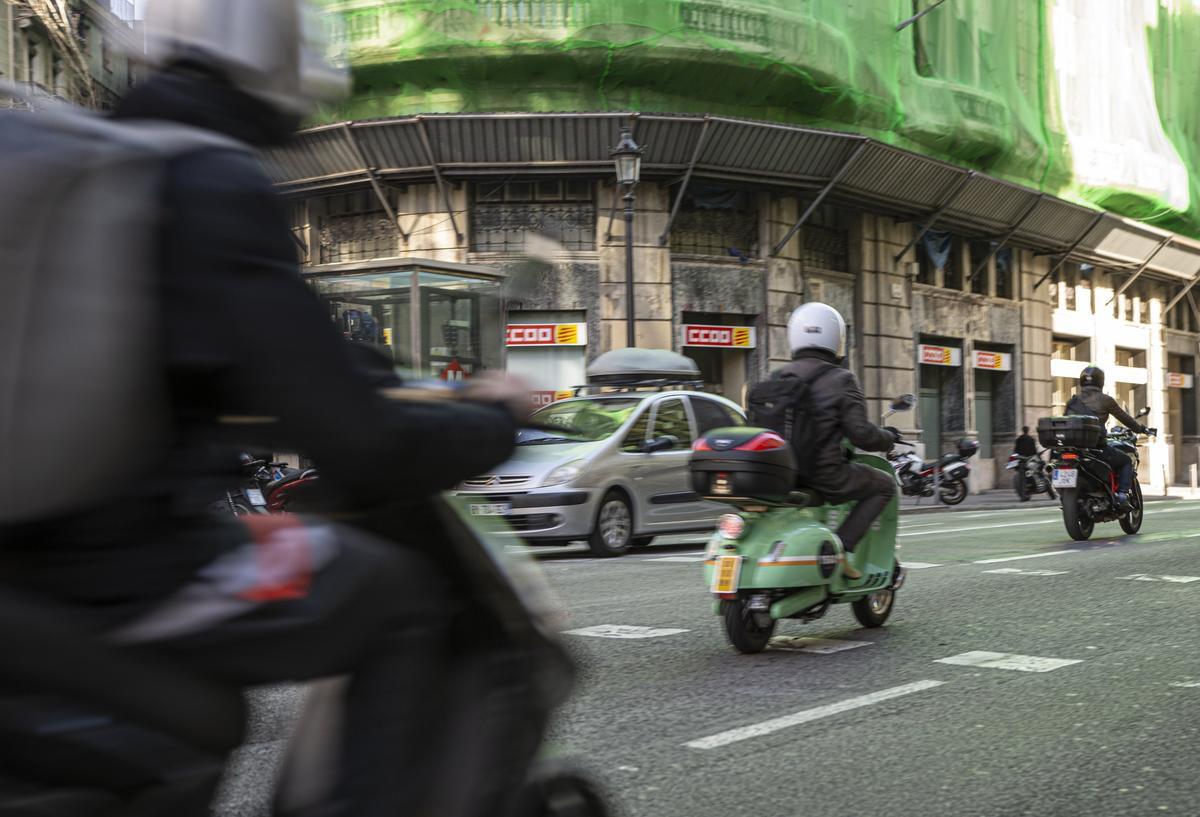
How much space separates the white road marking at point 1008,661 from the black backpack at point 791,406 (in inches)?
47.9

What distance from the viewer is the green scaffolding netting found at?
23828 millimetres

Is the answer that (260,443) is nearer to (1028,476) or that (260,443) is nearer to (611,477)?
(611,477)

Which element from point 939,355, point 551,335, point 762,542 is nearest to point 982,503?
point 939,355

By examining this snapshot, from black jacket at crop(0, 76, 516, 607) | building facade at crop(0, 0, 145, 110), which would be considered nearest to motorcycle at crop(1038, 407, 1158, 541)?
black jacket at crop(0, 76, 516, 607)

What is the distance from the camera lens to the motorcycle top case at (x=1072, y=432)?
12750 mm

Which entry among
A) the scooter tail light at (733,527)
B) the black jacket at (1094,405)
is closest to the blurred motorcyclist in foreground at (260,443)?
the scooter tail light at (733,527)

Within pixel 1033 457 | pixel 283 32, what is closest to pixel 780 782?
pixel 283 32

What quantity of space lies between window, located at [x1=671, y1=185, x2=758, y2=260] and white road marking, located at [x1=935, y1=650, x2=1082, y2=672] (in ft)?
63.4

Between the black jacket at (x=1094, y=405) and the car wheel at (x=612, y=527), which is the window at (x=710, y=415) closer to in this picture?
the car wheel at (x=612, y=527)

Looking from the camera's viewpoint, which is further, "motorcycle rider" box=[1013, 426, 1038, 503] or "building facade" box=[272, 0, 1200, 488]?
"motorcycle rider" box=[1013, 426, 1038, 503]

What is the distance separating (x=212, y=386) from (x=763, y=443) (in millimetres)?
4784

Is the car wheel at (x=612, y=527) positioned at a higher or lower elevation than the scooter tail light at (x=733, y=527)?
lower

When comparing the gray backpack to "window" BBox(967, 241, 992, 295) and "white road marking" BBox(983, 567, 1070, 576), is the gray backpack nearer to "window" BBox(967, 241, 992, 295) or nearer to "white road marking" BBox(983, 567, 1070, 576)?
"white road marking" BBox(983, 567, 1070, 576)

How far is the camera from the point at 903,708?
512cm
